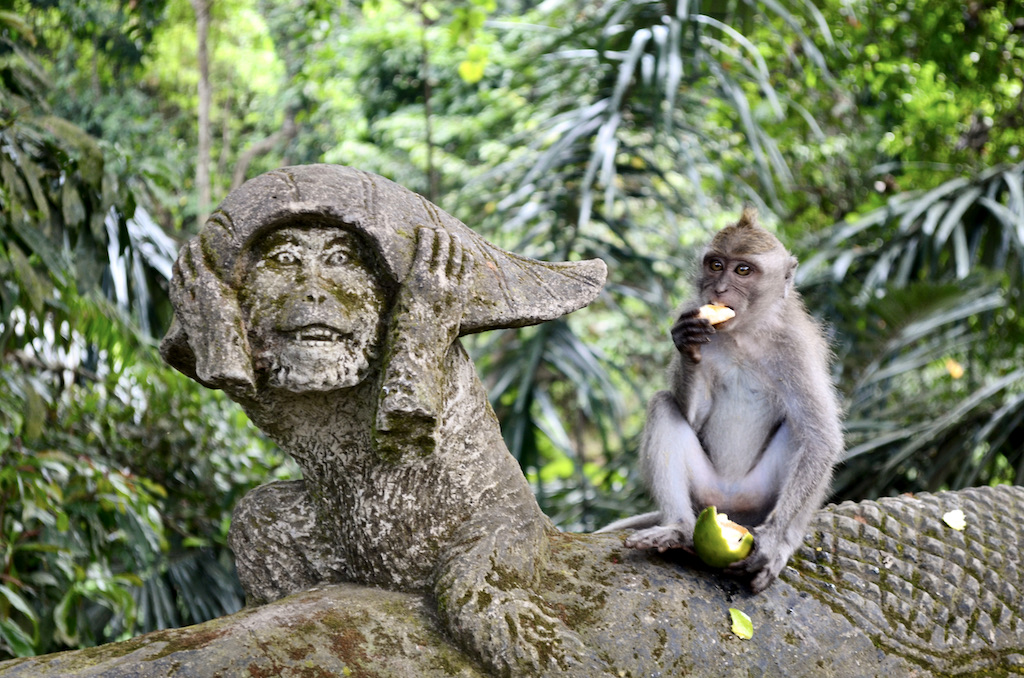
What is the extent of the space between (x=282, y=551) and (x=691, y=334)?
1209mm

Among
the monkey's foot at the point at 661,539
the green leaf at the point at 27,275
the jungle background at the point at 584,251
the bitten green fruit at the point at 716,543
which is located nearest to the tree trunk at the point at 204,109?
the jungle background at the point at 584,251

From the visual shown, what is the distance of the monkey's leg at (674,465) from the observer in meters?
2.53

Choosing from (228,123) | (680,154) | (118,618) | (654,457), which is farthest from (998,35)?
(228,123)

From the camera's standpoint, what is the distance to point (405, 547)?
2.15 meters

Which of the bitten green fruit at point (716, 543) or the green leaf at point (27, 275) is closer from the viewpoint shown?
the bitten green fruit at point (716, 543)

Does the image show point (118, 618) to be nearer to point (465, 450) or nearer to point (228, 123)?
point (465, 450)

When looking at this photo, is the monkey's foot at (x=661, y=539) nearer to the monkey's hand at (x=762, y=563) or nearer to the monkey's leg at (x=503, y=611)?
the monkey's hand at (x=762, y=563)

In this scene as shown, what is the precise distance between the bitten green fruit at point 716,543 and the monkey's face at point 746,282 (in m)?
0.70

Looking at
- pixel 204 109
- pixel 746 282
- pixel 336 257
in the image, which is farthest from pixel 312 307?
pixel 204 109

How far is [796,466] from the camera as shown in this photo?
8.11 ft

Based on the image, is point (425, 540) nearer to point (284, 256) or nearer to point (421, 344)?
point (421, 344)

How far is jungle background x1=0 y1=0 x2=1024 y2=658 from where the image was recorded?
350 centimetres

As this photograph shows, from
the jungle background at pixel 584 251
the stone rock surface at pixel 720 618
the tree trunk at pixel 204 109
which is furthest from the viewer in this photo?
the tree trunk at pixel 204 109

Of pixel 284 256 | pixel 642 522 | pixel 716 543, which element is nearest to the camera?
pixel 284 256
